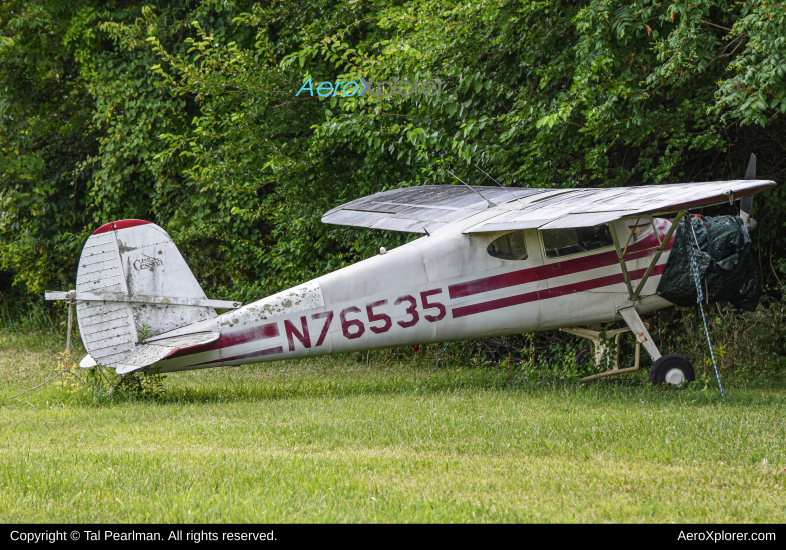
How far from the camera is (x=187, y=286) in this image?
800 cm

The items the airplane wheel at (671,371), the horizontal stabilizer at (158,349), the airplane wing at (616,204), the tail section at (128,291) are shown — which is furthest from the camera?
the airplane wheel at (671,371)

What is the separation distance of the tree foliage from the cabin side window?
163 centimetres

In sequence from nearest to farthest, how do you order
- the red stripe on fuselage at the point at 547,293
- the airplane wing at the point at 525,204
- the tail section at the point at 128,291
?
the airplane wing at the point at 525,204 → the tail section at the point at 128,291 → the red stripe on fuselage at the point at 547,293

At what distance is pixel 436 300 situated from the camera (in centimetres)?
827

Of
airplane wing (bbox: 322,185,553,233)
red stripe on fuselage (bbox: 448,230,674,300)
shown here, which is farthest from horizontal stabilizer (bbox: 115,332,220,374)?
airplane wing (bbox: 322,185,553,233)

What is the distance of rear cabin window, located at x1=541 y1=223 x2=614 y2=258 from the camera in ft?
27.9

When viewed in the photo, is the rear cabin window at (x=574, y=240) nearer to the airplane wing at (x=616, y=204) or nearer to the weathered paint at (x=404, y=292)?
the weathered paint at (x=404, y=292)

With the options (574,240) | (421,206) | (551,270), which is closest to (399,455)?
(551,270)

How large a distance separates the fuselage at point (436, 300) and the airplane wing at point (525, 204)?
0.46 m

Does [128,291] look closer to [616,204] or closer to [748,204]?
[616,204]

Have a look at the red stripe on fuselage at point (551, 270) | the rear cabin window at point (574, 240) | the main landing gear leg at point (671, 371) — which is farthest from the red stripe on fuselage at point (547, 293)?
the main landing gear leg at point (671, 371)

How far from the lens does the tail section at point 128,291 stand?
7.71 m
